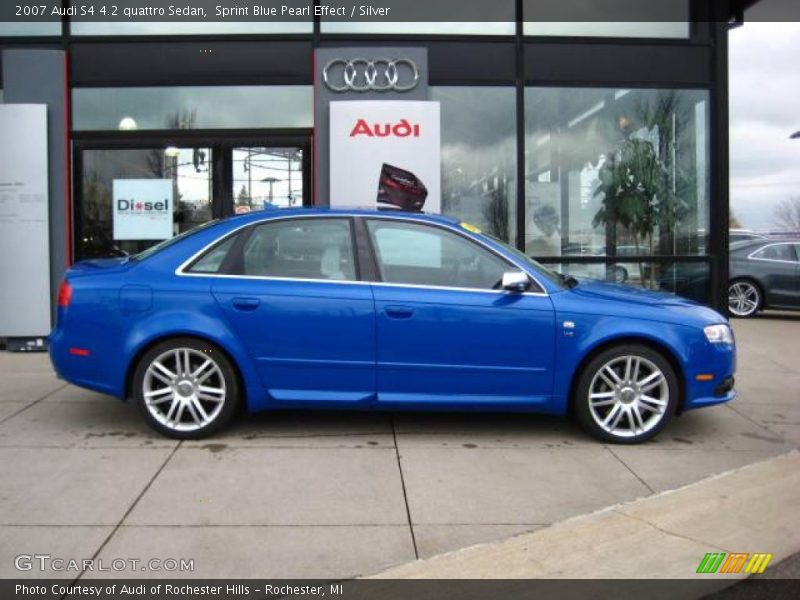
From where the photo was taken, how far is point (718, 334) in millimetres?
5320

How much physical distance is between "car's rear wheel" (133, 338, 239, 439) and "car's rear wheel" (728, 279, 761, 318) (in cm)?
1007

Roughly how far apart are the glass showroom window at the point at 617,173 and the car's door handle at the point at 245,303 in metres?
5.35

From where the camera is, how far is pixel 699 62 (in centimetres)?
995

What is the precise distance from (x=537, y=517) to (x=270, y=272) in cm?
243

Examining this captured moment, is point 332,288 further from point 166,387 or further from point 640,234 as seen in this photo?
point 640,234

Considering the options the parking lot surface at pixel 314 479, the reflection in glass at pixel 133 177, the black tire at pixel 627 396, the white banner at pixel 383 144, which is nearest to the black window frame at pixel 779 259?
the white banner at pixel 383 144

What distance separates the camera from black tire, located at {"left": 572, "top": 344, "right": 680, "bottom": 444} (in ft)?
17.1

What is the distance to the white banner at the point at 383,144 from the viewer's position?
29.4ft

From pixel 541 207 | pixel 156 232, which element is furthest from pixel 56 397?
pixel 541 207

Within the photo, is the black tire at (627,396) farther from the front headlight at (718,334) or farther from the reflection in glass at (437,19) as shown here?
the reflection in glass at (437,19)

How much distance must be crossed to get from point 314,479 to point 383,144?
17.2ft

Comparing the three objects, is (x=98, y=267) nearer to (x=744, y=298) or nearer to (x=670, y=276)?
(x=670, y=276)

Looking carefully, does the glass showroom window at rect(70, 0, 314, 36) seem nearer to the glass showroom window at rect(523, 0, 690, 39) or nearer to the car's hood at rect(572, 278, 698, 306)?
the glass showroom window at rect(523, 0, 690, 39)

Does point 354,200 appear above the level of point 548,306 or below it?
above
